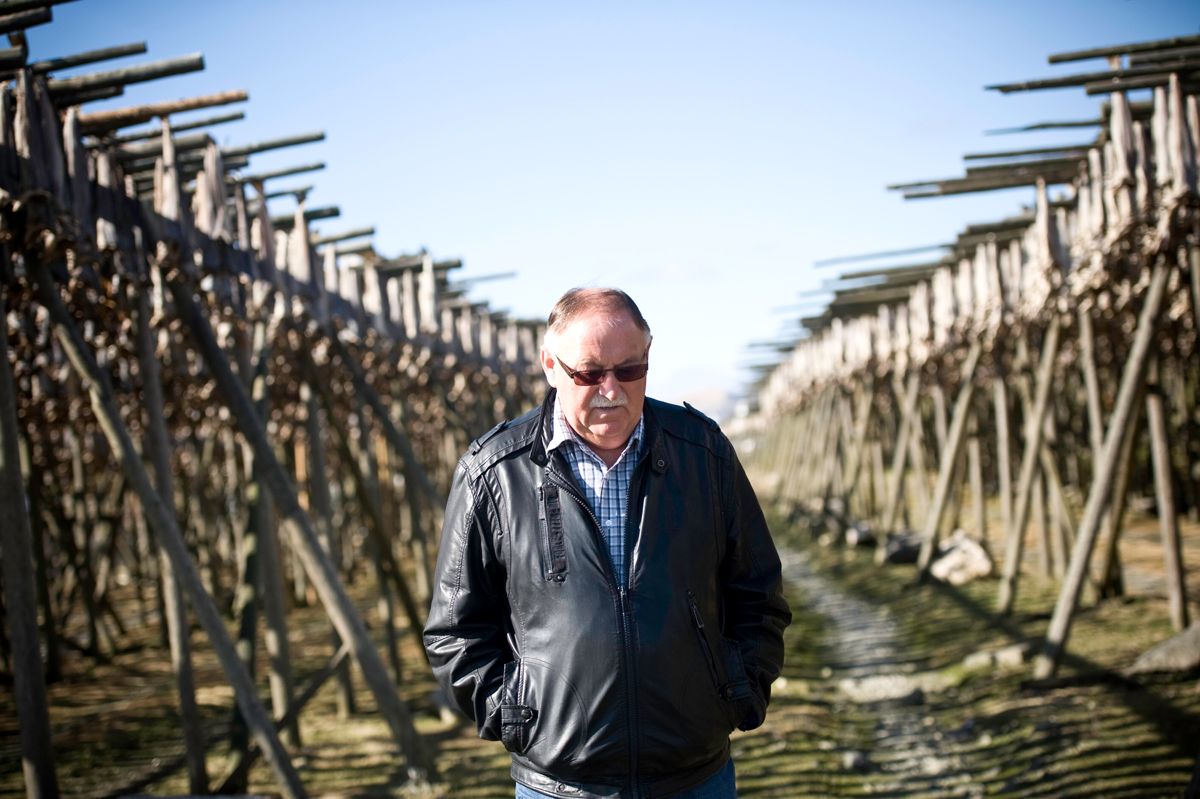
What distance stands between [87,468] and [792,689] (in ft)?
33.4

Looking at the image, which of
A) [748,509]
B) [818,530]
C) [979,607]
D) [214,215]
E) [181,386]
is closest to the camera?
[748,509]

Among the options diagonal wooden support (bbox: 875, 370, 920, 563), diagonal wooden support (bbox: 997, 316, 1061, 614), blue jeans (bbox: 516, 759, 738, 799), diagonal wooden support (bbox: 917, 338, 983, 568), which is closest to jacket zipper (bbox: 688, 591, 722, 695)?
blue jeans (bbox: 516, 759, 738, 799)

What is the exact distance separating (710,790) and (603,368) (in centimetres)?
108

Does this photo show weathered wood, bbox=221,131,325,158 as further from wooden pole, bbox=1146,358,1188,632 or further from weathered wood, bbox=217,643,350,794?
wooden pole, bbox=1146,358,1188,632

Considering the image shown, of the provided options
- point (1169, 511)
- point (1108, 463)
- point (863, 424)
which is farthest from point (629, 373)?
point (863, 424)

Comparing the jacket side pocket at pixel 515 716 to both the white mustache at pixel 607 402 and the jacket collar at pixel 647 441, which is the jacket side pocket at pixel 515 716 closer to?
the jacket collar at pixel 647 441

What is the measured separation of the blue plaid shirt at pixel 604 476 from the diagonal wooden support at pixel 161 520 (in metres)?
2.95

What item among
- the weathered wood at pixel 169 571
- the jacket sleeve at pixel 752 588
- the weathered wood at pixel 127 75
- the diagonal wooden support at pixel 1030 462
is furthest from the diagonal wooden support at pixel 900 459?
the jacket sleeve at pixel 752 588

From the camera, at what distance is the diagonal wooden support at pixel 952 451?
11.4m

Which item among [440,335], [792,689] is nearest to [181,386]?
[440,335]

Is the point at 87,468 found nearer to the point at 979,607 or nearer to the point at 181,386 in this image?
the point at 181,386

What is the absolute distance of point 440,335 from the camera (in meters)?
12.3

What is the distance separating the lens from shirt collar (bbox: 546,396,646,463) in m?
2.76

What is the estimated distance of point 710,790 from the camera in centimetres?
272
